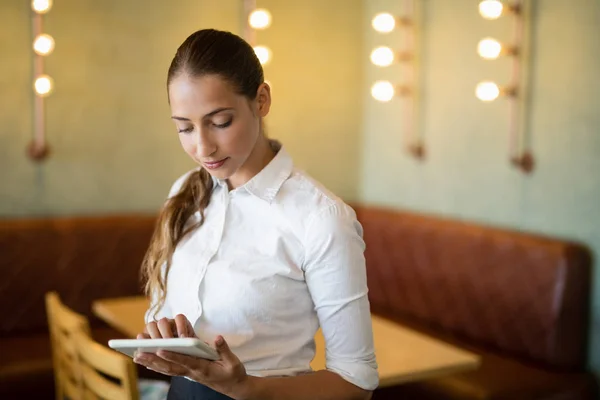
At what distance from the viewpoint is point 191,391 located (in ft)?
4.60

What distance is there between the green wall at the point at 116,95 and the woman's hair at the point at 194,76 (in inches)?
81.8

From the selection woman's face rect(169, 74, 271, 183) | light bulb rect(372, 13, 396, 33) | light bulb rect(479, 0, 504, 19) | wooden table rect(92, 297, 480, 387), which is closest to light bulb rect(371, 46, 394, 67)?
light bulb rect(372, 13, 396, 33)

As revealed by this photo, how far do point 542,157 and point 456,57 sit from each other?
2.38ft

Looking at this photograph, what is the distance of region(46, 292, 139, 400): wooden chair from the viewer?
66.0 inches

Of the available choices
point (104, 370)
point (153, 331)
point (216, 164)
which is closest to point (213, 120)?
point (216, 164)

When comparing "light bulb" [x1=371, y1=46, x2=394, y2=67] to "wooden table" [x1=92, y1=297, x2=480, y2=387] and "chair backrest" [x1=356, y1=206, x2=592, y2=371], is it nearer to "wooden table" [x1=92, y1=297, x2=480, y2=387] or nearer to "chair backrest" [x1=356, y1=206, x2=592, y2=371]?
"chair backrest" [x1=356, y1=206, x2=592, y2=371]

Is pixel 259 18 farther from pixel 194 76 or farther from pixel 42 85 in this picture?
pixel 194 76

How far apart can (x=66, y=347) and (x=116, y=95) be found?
71.3 inches

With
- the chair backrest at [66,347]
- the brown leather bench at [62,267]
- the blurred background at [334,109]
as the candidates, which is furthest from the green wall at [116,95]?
the chair backrest at [66,347]

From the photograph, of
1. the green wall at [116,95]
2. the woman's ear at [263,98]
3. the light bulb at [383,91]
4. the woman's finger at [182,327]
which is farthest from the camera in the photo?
the light bulb at [383,91]

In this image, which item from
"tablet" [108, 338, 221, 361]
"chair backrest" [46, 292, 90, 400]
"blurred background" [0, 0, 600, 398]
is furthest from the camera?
"blurred background" [0, 0, 600, 398]

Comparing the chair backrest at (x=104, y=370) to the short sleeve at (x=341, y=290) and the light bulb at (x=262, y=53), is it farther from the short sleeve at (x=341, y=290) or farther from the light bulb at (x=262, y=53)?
the light bulb at (x=262, y=53)

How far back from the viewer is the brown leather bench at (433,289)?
280 centimetres

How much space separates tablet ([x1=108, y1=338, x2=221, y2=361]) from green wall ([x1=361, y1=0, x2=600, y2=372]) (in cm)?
213
